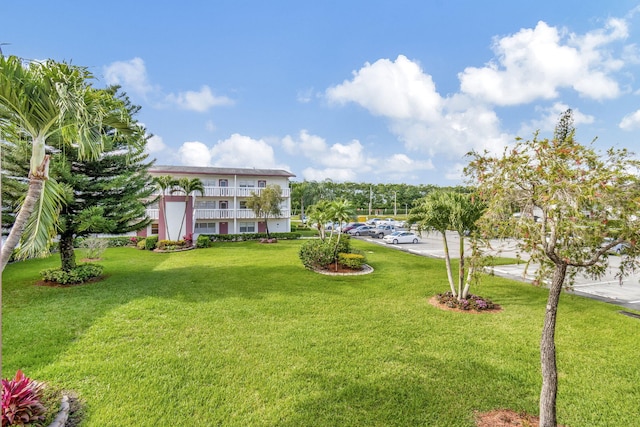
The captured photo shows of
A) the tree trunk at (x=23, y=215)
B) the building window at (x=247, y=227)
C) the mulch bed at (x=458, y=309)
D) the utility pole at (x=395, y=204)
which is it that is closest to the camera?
the tree trunk at (x=23, y=215)

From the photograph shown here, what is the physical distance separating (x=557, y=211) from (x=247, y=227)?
30.8m

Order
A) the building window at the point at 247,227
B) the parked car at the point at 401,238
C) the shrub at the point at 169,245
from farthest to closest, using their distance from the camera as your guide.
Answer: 1. the building window at the point at 247,227
2. the parked car at the point at 401,238
3. the shrub at the point at 169,245

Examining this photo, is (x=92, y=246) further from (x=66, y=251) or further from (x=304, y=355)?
(x=304, y=355)

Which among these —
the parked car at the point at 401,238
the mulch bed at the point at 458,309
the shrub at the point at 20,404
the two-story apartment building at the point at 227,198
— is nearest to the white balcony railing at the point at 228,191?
the two-story apartment building at the point at 227,198

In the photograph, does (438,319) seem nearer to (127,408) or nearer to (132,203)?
(127,408)

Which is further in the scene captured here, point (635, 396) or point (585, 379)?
point (585, 379)

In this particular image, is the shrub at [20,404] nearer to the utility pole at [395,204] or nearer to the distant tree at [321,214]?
the distant tree at [321,214]

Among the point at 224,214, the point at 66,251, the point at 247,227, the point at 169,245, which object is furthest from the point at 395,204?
the point at 66,251

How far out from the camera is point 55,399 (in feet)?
16.4

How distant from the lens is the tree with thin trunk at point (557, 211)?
4.12 m

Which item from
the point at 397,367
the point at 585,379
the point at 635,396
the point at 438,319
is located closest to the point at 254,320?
the point at 397,367

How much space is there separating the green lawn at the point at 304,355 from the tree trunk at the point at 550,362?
81 cm

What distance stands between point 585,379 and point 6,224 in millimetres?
16916

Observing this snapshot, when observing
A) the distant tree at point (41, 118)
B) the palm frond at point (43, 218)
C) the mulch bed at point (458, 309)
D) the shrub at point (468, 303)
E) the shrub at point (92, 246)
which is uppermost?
the distant tree at point (41, 118)
